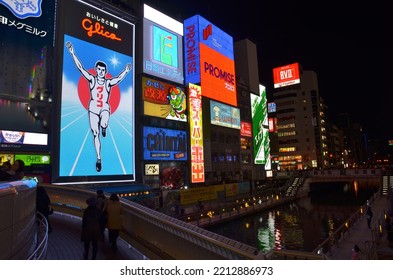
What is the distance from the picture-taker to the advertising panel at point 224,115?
53.2 meters

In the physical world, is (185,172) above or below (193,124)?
below

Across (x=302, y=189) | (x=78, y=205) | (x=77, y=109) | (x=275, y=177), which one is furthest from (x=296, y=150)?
(x=78, y=205)

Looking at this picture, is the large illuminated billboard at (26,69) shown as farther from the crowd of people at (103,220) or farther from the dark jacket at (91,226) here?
the dark jacket at (91,226)

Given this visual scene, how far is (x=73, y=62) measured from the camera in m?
29.9

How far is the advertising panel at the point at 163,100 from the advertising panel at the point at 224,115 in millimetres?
9390

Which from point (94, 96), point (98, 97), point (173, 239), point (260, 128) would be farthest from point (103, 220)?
point (260, 128)

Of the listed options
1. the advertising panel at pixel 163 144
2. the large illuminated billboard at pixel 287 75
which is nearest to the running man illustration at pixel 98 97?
the advertising panel at pixel 163 144

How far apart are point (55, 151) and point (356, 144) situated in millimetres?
200029

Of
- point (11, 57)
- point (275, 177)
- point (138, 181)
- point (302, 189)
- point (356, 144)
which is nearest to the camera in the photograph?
point (11, 57)

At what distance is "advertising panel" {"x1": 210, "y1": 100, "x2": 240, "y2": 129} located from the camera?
53.2 meters

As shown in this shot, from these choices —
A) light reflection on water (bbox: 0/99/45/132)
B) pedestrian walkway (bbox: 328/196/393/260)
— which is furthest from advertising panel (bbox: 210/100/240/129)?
pedestrian walkway (bbox: 328/196/393/260)

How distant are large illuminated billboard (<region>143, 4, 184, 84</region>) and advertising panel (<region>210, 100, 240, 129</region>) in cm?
1048

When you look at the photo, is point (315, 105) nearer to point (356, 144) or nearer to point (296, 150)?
point (296, 150)

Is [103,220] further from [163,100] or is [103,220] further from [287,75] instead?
[287,75]
